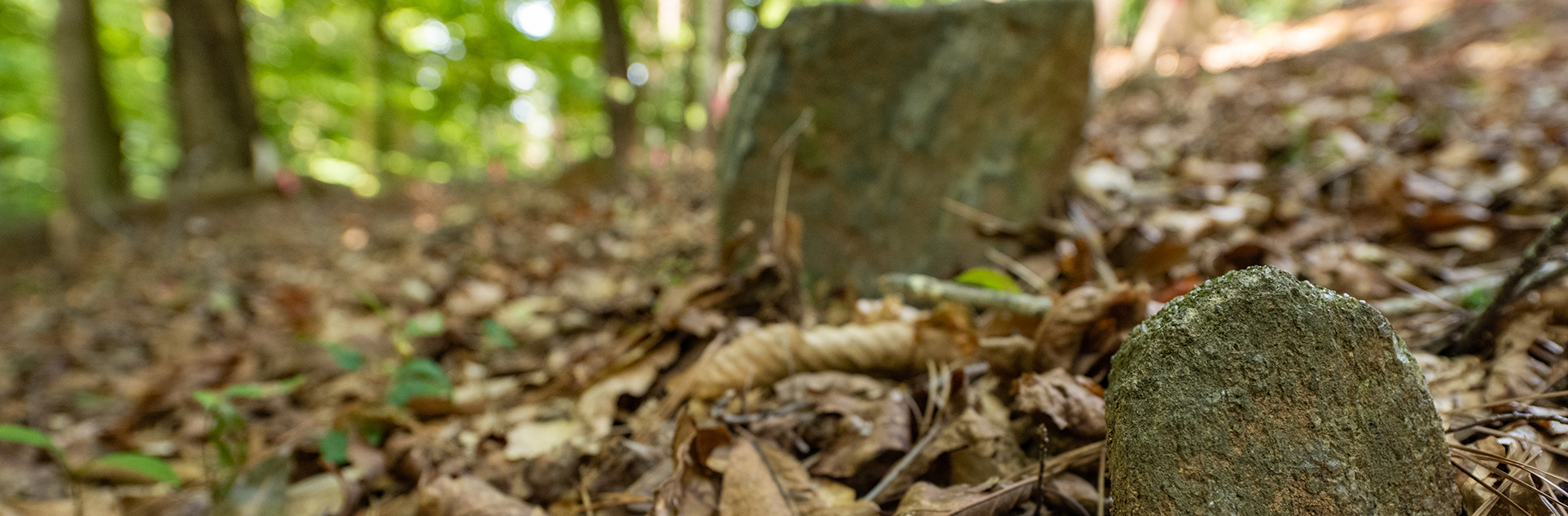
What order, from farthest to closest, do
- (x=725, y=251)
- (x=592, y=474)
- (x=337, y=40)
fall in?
(x=337, y=40)
(x=725, y=251)
(x=592, y=474)

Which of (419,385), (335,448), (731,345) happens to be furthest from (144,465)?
(731,345)

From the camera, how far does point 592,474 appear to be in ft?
3.73

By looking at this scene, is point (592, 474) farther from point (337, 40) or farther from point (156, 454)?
point (337, 40)

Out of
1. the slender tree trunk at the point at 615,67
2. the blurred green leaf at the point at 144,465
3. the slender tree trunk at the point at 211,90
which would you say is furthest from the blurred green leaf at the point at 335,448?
the slender tree trunk at the point at 211,90

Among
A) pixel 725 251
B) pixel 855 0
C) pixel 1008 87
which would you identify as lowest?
pixel 725 251

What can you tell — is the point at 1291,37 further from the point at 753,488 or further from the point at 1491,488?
the point at 753,488

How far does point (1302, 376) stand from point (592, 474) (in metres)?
0.95

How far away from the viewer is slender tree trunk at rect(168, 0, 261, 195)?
711cm

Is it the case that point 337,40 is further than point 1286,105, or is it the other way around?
point 337,40

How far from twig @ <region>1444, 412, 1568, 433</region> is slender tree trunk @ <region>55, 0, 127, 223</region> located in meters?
8.14

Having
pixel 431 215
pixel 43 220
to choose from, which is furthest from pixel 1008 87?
pixel 43 220

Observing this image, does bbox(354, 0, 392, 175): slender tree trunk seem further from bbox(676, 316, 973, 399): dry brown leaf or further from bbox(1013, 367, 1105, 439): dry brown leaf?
bbox(1013, 367, 1105, 439): dry brown leaf

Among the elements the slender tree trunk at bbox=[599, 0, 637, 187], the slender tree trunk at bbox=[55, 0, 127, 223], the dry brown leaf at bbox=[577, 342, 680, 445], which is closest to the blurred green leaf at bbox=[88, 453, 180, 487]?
the dry brown leaf at bbox=[577, 342, 680, 445]

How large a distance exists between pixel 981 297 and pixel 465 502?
3.10 feet
